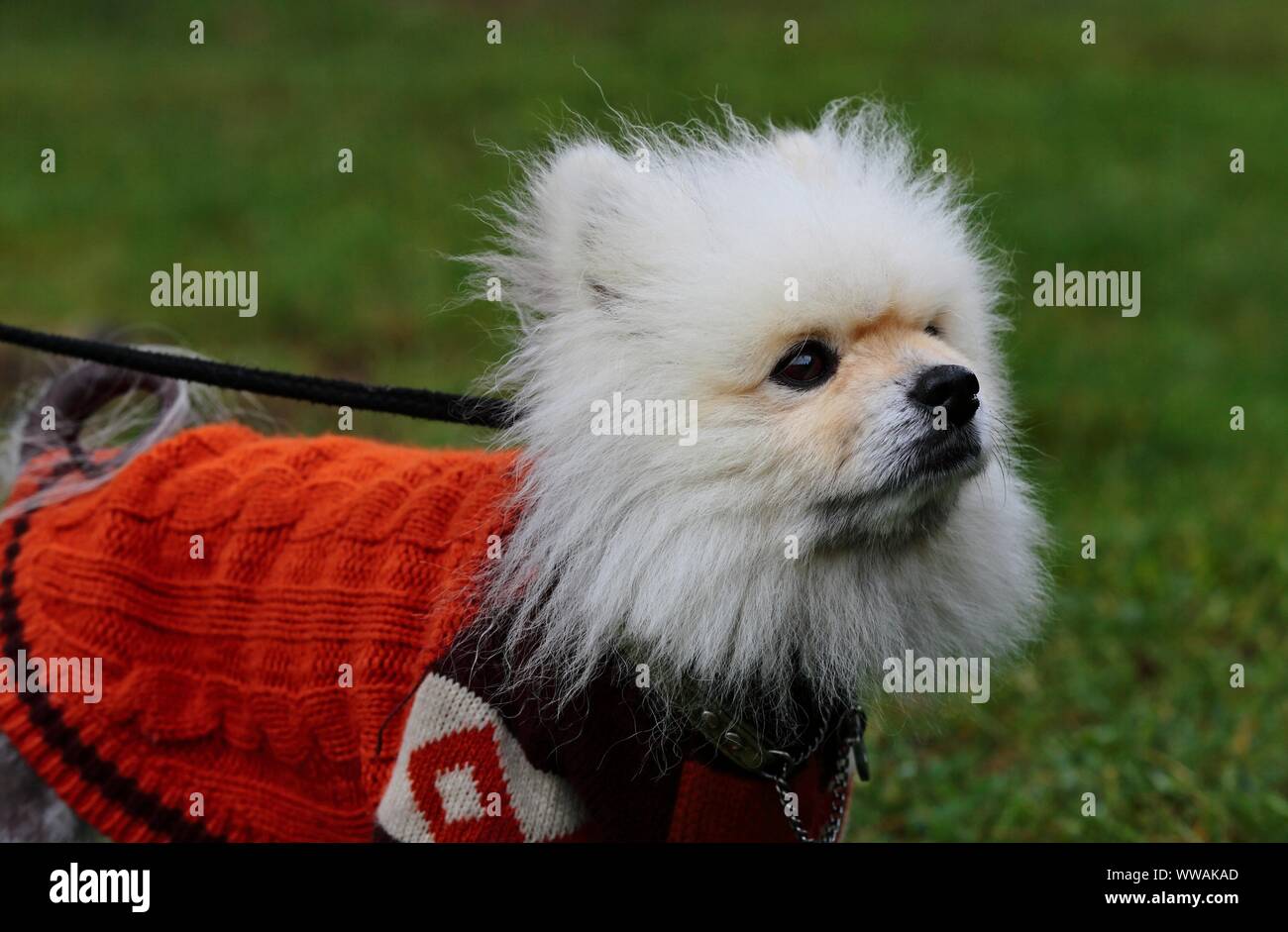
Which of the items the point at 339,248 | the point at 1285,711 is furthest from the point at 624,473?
the point at 339,248

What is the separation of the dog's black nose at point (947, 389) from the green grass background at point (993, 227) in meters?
0.85

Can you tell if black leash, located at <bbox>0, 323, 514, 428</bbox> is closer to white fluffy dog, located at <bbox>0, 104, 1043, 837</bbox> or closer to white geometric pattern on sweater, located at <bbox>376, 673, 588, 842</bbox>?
white fluffy dog, located at <bbox>0, 104, 1043, 837</bbox>

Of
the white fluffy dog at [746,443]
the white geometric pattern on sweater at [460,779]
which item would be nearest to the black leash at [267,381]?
the white fluffy dog at [746,443]

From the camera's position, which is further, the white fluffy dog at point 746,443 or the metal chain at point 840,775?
the metal chain at point 840,775

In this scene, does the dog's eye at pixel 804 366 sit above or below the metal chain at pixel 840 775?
above

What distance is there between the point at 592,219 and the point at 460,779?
1.15m

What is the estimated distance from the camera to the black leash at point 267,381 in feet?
9.92

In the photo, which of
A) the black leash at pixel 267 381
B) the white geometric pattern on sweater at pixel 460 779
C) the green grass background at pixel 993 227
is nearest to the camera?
the white geometric pattern on sweater at pixel 460 779

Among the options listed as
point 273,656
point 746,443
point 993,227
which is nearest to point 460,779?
point 273,656

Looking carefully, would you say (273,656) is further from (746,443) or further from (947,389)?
(947,389)

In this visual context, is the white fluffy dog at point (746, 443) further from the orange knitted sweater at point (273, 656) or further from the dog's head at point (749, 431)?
the orange knitted sweater at point (273, 656)

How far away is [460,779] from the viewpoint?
2.53 metres

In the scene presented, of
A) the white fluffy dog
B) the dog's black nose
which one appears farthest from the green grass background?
the dog's black nose

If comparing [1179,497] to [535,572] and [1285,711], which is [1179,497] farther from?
[535,572]
